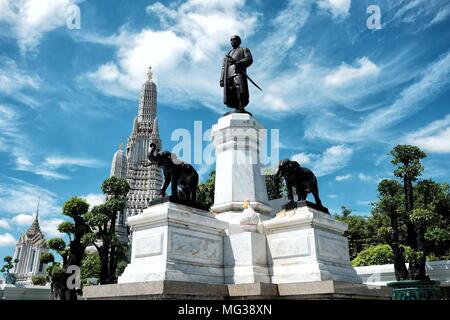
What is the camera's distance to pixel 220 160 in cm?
1353

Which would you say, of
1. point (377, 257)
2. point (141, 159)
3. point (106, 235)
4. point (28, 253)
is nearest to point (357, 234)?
point (377, 257)

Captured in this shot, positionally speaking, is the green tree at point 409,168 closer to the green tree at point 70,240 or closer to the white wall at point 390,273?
the white wall at point 390,273

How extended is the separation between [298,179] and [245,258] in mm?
2938

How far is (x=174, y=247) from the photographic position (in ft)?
31.6

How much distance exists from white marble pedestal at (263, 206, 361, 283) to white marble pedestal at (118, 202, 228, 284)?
161cm

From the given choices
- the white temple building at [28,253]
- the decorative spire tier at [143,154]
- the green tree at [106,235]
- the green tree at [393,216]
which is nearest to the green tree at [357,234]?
the green tree at [393,216]

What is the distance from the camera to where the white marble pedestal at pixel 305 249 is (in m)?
10.2

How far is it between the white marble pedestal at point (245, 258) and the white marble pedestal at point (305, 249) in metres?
0.28

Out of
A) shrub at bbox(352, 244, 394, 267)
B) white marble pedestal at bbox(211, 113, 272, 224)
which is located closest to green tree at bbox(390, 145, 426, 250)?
shrub at bbox(352, 244, 394, 267)

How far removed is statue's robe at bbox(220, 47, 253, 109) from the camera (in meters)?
14.3

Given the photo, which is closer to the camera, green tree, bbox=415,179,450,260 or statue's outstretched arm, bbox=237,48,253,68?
statue's outstretched arm, bbox=237,48,253,68

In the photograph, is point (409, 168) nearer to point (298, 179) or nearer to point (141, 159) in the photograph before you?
point (298, 179)

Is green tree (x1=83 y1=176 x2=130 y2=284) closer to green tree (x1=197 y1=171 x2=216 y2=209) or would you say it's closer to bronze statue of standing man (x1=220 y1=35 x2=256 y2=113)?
green tree (x1=197 y1=171 x2=216 y2=209)
